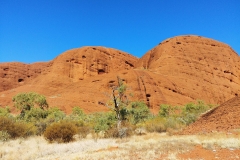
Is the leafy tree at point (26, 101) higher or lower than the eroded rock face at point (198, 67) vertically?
lower

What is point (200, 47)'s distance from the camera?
7762cm

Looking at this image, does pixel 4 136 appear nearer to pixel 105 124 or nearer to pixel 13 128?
pixel 13 128

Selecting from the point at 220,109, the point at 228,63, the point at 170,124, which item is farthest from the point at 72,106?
the point at 228,63

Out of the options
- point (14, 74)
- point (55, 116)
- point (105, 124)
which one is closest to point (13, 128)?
point (105, 124)

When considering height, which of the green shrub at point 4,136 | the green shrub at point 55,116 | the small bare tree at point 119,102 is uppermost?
the small bare tree at point 119,102

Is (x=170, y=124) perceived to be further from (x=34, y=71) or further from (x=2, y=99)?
(x=34, y=71)

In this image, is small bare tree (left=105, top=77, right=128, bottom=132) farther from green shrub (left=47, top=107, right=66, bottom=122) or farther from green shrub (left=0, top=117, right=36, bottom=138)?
green shrub (left=47, top=107, right=66, bottom=122)

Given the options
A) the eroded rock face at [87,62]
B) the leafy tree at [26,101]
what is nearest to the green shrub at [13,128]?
the leafy tree at [26,101]

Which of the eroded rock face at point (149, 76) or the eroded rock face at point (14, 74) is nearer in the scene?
the eroded rock face at point (149, 76)

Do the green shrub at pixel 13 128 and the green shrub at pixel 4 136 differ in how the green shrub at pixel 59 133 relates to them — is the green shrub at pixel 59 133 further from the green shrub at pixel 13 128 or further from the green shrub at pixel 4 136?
the green shrub at pixel 13 128

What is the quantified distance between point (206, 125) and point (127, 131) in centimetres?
625

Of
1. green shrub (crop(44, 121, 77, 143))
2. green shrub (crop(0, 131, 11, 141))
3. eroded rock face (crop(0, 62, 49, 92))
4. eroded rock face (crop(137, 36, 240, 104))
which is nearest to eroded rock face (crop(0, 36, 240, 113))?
eroded rock face (crop(137, 36, 240, 104))

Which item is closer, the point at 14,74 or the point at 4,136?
the point at 4,136

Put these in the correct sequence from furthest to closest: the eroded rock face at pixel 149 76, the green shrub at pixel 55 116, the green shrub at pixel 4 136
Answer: the eroded rock face at pixel 149 76, the green shrub at pixel 55 116, the green shrub at pixel 4 136
